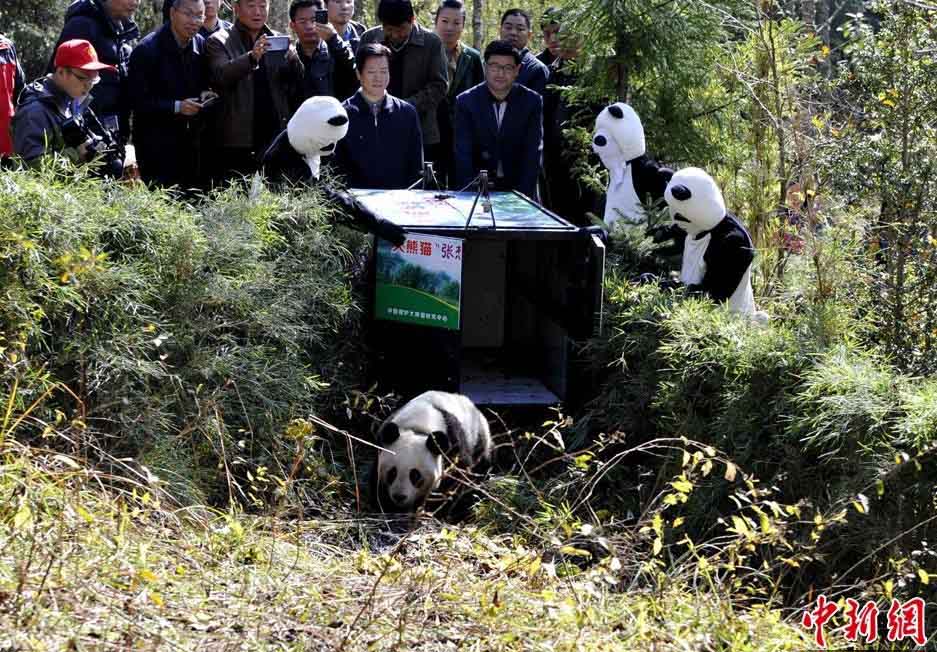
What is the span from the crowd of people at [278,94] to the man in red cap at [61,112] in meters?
0.58

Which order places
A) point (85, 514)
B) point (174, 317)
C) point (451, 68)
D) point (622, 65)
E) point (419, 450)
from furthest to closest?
point (451, 68), point (622, 65), point (419, 450), point (174, 317), point (85, 514)

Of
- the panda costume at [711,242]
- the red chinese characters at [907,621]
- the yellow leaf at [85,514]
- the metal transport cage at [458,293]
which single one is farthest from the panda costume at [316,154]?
the red chinese characters at [907,621]

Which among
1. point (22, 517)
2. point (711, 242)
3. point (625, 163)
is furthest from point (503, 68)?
point (22, 517)

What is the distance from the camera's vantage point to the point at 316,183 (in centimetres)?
781

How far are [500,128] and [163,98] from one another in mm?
2531

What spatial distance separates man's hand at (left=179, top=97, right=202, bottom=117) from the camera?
878 cm

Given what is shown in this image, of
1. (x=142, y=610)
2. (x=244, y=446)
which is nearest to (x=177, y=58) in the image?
(x=244, y=446)

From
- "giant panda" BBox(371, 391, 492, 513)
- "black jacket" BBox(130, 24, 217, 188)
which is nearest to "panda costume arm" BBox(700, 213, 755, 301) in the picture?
"giant panda" BBox(371, 391, 492, 513)

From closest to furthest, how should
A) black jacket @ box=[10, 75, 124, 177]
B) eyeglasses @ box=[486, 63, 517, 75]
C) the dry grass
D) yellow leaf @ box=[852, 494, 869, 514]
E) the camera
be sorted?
the dry grass < yellow leaf @ box=[852, 494, 869, 514] < black jacket @ box=[10, 75, 124, 177] < the camera < eyeglasses @ box=[486, 63, 517, 75]

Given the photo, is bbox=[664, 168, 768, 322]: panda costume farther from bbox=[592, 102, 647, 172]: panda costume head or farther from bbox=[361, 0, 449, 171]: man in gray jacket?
bbox=[361, 0, 449, 171]: man in gray jacket

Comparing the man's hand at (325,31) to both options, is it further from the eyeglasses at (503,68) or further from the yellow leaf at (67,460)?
the yellow leaf at (67,460)

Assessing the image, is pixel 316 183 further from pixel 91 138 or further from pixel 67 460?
pixel 67 460

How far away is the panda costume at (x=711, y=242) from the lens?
7.65 m

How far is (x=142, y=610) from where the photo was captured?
4.27m
